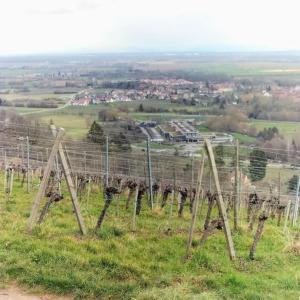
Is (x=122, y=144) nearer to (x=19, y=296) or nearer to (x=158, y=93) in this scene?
(x=19, y=296)

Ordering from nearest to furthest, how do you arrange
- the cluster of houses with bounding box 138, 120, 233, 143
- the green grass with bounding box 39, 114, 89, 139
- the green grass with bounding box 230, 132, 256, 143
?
the cluster of houses with bounding box 138, 120, 233, 143
the green grass with bounding box 230, 132, 256, 143
the green grass with bounding box 39, 114, 89, 139

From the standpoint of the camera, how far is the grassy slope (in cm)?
745

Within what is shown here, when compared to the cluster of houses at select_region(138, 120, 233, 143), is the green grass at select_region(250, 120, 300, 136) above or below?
below

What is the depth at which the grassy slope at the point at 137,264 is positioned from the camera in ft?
24.4

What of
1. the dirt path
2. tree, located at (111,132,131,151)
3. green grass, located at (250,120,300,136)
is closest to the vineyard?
the dirt path

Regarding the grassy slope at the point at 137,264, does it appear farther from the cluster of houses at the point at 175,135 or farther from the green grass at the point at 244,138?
the green grass at the point at 244,138

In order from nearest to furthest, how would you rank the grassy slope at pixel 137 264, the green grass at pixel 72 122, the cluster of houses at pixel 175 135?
the grassy slope at pixel 137 264 → the cluster of houses at pixel 175 135 → the green grass at pixel 72 122

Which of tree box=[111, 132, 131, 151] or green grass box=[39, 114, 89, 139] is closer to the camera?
tree box=[111, 132, 131, 151]

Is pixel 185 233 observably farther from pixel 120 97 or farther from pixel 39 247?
pixel 120 97

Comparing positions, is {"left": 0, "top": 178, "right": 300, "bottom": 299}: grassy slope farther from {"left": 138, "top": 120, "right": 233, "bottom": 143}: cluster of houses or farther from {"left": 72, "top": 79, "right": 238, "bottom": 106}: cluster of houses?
{"left": 72, "top": 79, "right": 238, "bottom": 106}: cluster of houses

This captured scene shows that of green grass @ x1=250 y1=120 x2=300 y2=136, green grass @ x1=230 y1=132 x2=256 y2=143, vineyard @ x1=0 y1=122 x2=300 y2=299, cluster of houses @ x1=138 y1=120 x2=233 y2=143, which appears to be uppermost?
vineyard @ x1=0 y1=122 x2=300 y2=299

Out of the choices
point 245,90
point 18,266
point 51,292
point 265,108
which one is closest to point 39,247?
point 18,266

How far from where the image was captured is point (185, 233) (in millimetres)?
10406

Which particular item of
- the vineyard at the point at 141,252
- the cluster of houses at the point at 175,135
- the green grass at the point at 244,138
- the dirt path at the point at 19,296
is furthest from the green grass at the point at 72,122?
the dirt path at the point at 19,296
